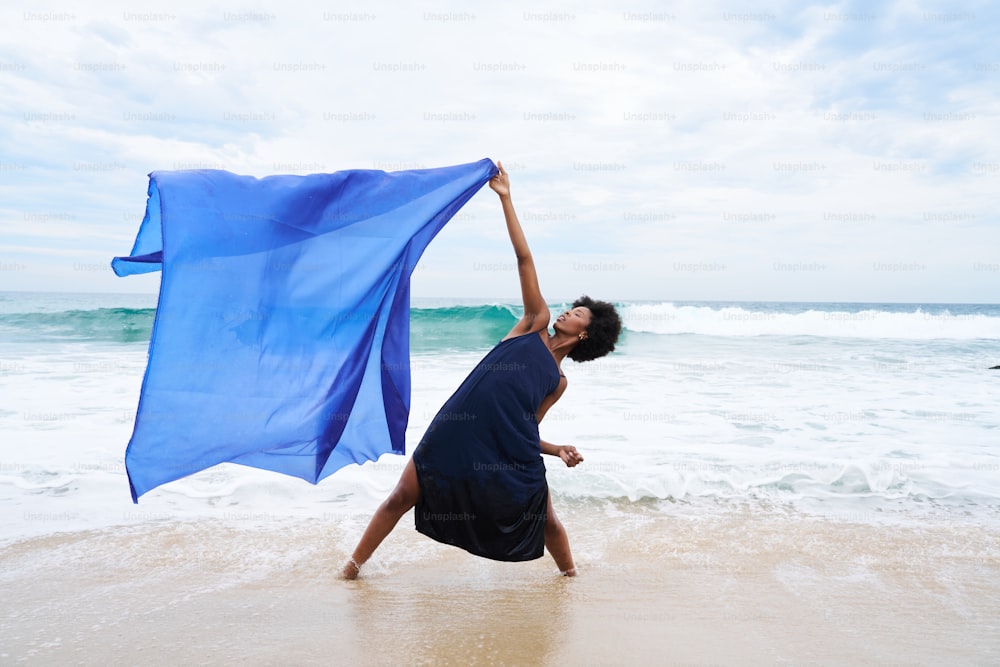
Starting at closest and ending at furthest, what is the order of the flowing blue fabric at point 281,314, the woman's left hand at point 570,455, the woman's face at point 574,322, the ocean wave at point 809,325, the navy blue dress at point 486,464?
the flowing blue fabric at point 281,314 → the navy blue dress at point 486,464 → the woman's left hand at point 570,455 → the woman's face at point 574,322 → the ocean wave at point 809,325

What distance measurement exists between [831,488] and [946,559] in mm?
1828

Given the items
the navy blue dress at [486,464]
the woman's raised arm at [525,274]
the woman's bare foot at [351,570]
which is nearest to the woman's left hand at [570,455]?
the navy blue dress at [486,464]

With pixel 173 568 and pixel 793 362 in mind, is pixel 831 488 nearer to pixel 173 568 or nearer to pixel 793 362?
pixel 173 568

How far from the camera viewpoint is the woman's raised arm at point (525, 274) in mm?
3842

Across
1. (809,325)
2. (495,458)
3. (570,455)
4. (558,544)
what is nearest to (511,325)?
(809,325)

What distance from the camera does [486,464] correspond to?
3.76 m

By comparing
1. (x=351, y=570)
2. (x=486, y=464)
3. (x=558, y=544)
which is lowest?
(x=351, y=570)

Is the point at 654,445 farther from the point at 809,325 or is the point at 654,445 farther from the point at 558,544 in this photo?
the point at 809,325

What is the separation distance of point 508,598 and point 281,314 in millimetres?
1956

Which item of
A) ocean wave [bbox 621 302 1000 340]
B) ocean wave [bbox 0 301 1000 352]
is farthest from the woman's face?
ocean wave [bbox 621 302 1000 340]

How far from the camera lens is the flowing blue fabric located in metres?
3.62

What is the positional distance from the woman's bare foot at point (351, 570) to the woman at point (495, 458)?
28cm

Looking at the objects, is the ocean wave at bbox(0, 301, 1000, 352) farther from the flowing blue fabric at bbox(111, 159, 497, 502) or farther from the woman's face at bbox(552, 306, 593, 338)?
the woman's face at bbox(552, 306, 593, 338)

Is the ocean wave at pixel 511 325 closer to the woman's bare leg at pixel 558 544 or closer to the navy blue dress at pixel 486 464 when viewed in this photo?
the woman's bare leg at pixel 558 544
